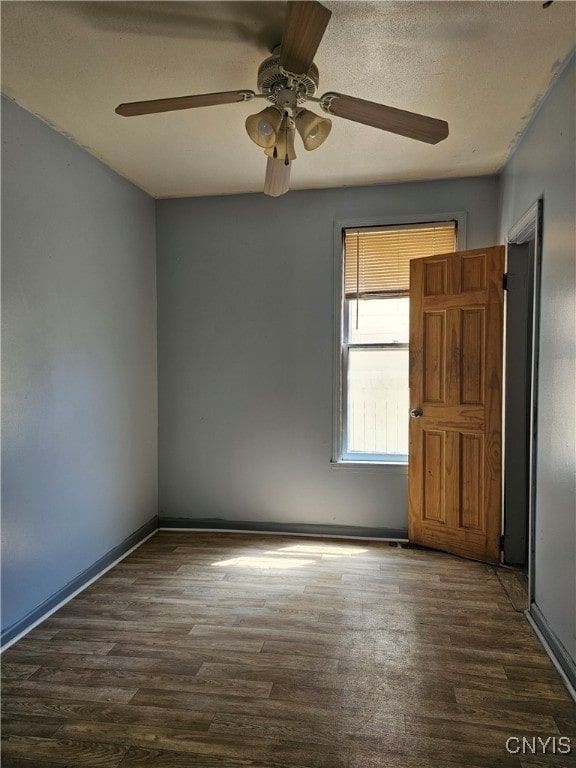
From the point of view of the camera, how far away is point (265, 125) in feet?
6.72

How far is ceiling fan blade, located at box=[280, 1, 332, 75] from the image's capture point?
1.53m

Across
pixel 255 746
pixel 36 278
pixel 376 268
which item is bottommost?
pixel 255 746

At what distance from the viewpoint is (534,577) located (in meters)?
2.64

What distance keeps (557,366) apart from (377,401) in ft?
5.73

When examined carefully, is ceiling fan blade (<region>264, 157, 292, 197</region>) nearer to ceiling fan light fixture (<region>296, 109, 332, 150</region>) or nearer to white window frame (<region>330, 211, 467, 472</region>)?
ceiling fan light fixture (<region>296, 109, 332, 150</region>)

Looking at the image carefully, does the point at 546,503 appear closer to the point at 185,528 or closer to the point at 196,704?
the point at 196,704

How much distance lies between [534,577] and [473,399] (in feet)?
3.99

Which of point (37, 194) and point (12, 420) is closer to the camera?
point (12, 420)

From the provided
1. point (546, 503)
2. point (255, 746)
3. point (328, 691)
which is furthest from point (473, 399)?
point (255, 746)

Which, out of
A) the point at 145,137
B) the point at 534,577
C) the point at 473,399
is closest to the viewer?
the point at 534,577

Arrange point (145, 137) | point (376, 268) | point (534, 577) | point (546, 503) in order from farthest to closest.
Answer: point (376, 268), point (145, 137), point (534, 577), point (546, 503)

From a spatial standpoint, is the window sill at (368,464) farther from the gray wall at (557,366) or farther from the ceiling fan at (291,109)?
the ceiling fan at (291,109)

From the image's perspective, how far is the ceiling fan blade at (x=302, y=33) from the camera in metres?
1.53

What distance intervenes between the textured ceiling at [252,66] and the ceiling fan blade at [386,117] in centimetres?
31
